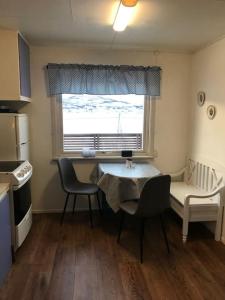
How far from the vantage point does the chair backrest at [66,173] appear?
338 centimetres

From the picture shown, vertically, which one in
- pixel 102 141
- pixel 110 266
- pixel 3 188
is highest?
pixel 102 141

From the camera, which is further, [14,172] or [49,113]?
[49,113]

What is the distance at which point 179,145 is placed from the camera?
400cm

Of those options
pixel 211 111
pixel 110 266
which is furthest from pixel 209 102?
pixel 110 266

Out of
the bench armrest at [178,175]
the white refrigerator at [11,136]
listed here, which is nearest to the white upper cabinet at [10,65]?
the white refrigerator at [11,136]

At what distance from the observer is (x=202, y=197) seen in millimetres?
2979

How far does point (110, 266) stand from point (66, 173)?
4.77 ft

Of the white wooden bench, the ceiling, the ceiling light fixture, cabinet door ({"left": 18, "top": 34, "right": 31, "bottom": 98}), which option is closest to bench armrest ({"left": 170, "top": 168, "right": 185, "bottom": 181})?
the white wooden bench

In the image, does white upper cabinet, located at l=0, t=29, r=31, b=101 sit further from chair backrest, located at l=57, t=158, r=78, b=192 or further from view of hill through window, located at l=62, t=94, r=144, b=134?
chair backrest, located at l=57, t=158, r=78, b=192

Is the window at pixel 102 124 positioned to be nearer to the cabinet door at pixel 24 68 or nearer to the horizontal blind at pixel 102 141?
the horizontal blind at pixel 102 141

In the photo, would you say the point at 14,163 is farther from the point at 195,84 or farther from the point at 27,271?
the point at 195,84

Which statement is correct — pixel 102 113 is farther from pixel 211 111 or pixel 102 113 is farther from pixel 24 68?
pixel 211 111

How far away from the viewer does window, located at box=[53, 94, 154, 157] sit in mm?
3742

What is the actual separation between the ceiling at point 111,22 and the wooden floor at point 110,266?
238cm
